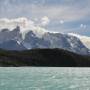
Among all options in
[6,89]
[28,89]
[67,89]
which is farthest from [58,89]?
[6,89]

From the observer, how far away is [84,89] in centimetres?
5731

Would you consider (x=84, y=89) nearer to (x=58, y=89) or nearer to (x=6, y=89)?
(x=58, y=89)

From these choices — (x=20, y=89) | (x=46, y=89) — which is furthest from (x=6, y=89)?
→ (x=46, y=89)

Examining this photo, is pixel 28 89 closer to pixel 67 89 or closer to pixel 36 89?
pixel 36 89

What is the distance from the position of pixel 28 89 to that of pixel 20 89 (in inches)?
54.5

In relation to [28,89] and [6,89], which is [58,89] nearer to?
[28,89]

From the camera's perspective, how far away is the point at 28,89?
55.7m

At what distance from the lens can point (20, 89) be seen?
55.6 meters

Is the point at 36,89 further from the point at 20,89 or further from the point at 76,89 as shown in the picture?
the point at 76,89

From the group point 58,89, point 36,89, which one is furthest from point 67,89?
point 36,89

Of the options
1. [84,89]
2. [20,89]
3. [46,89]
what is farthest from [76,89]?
[20,89]

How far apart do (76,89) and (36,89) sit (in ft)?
24.2

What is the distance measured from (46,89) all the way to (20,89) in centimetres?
455

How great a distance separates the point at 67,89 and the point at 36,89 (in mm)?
5664
